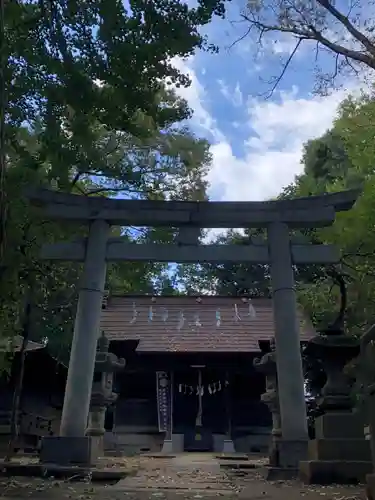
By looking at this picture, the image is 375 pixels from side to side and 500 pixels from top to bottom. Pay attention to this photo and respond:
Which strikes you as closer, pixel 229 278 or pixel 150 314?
pixel 150 314

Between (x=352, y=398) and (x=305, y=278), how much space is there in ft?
59.3

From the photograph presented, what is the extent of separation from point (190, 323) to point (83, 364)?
12.8m

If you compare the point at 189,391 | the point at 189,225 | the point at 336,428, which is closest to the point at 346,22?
the point at 189,225

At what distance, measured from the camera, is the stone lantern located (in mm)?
6930

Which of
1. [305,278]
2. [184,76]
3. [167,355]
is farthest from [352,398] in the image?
[305,278]

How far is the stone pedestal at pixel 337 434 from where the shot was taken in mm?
6926

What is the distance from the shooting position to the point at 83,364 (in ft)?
29.3

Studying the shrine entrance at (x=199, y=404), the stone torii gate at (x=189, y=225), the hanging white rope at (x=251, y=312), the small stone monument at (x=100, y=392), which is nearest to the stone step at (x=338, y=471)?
the stone torii gate at (x=189, y=225)

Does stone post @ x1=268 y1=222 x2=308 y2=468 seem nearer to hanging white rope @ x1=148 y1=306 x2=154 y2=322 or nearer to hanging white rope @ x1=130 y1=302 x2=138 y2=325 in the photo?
hanging white rope @ x1=130 y1=302 x2=138 y2=325

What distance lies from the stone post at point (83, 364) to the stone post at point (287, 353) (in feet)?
10.0

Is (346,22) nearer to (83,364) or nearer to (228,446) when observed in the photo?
(83,364)

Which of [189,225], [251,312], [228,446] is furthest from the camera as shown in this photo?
[251,312]

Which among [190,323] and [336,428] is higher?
[190,323]

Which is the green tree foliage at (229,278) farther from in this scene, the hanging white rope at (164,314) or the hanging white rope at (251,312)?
the hanging white rope at (164,314)
